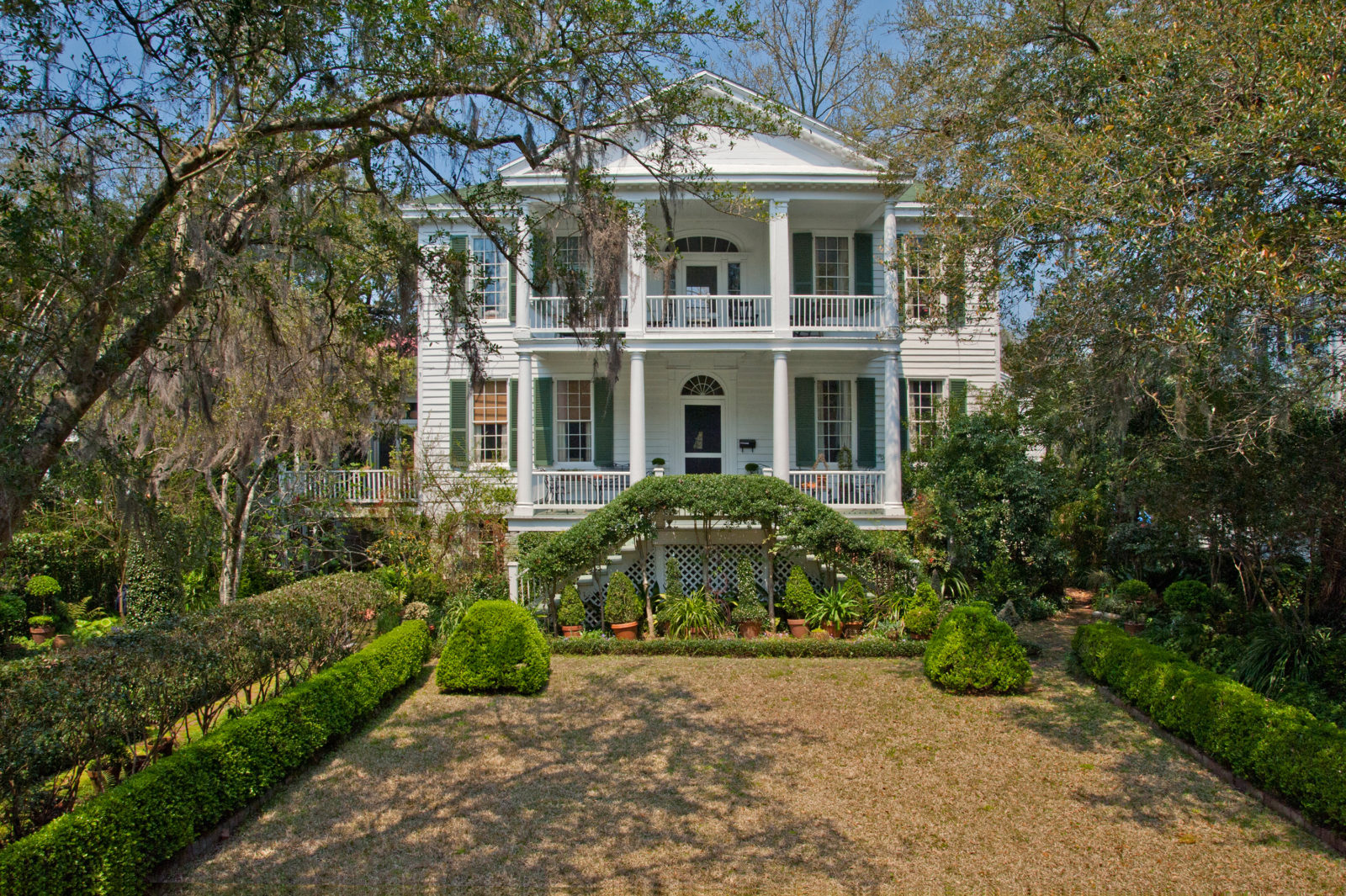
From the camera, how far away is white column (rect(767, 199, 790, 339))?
13984 millimetres

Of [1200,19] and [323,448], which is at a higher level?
[1200,19]

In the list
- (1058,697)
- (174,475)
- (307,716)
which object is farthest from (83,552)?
(1058,697)

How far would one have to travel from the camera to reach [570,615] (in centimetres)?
1205

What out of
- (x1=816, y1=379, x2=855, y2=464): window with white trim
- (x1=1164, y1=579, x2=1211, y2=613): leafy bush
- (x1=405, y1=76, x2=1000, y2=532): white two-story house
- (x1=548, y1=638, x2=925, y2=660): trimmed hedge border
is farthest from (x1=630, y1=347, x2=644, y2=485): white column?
(x1=1164, y1=579, x2=1211, y2=613): leafy bush

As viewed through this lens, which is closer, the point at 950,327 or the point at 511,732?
the point at 511,732

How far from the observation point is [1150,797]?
649 centimetres

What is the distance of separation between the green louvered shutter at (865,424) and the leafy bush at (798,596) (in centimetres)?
404

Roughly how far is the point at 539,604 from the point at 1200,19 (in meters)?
10.4

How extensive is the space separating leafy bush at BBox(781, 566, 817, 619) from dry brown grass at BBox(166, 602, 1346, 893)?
2773 millimetres

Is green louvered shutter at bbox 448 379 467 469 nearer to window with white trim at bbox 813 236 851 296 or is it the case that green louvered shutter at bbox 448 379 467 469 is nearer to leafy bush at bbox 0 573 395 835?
leafy bush at bbox 0 573 395 835

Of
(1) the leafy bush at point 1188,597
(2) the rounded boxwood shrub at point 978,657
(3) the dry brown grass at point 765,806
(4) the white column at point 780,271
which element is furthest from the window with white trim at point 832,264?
(3) the dry brown grass at point 765,806

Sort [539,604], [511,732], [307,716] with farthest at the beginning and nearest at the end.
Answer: [539,604]
[511,732]
[307,716]

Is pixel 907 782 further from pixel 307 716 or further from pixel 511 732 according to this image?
pixel 307 716

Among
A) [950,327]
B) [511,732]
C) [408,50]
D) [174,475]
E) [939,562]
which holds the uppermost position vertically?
[408,50]
